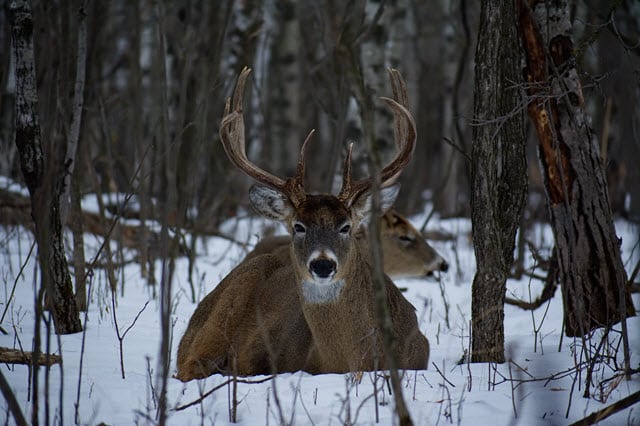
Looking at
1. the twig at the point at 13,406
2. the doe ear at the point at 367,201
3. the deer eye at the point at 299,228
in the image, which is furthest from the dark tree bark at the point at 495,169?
the twig at the point at 13,406

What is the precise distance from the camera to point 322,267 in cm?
445

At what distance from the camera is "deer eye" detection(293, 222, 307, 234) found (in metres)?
4.76

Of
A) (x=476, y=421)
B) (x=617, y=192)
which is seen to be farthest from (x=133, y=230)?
(x=617, y=192)

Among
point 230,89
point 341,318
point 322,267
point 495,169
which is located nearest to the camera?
point 495,169

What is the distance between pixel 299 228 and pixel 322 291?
0.45m

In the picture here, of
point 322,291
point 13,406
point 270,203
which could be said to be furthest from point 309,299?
point 13,406

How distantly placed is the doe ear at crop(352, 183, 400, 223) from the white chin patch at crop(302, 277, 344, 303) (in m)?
0.58

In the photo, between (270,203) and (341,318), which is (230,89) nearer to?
(270,203)

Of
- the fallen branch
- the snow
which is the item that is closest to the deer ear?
the snow

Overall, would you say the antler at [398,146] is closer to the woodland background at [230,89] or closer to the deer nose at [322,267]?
the woodland background at [230,89]

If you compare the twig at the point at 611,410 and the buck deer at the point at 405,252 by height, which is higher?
the buck deer at the point at 405,252

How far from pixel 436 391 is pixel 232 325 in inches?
68.8

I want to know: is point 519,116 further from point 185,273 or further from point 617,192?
point 617,192

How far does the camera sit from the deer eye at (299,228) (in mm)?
4762
